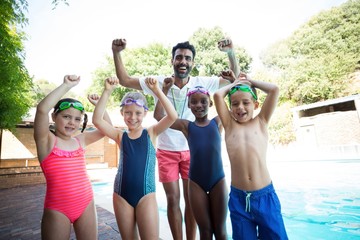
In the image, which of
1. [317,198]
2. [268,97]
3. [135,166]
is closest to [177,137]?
[135,166]

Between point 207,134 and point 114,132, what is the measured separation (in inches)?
43.2

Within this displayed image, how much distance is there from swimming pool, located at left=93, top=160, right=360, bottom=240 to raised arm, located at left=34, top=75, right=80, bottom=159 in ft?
7.67

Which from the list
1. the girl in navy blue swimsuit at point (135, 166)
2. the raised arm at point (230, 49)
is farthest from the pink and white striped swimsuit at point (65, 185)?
the raised arm at point (230, 49)

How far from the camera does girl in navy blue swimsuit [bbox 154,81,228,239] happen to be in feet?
7.50

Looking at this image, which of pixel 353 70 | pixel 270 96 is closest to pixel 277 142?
pixel 353 70

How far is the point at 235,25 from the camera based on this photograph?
30.4m

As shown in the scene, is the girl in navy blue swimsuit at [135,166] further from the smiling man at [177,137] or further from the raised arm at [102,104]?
the smiling man at [177,137]

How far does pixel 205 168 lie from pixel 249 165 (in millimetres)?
470

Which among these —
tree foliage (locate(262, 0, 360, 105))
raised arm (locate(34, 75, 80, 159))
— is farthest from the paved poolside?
tree foliage (locate(262, 0, 360, 105))

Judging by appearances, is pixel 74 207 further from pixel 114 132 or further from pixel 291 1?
pixel 291 1

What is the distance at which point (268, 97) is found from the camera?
238cm

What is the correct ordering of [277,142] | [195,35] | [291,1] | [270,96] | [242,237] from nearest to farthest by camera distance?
[242,237] < [270,96] < [277,142] < [195,35] < [291,1]

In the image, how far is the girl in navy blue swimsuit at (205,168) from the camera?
229 centimetres

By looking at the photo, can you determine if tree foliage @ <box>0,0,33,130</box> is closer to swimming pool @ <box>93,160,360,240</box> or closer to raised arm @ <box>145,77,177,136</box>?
swimming pool @ <box>93,160,360,240</box>
